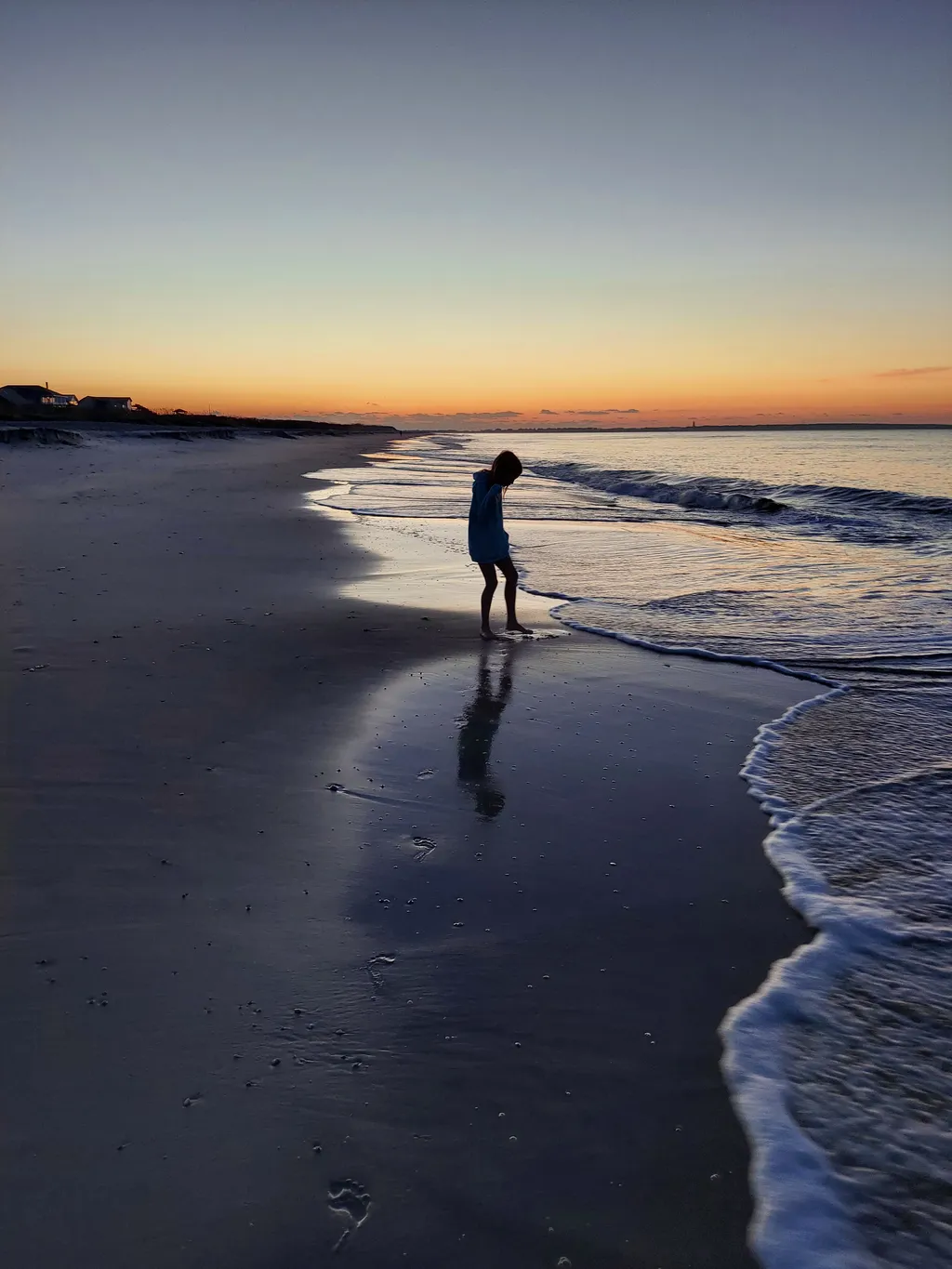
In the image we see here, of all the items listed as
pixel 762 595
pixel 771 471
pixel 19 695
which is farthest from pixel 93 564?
pixel 771 471

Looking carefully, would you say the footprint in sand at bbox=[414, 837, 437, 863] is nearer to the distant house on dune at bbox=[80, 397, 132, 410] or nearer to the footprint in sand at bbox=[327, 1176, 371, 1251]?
the footprint in sand at bbox=[327, 1176, 371, 1251]

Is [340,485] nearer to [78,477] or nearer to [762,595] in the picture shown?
[78,477]

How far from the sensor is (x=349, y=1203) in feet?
6.50

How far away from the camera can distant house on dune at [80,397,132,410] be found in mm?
108188

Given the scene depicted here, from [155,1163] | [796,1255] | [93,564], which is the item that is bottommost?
[796,1255]

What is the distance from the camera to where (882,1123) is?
2.34 meters

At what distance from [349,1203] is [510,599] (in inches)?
250

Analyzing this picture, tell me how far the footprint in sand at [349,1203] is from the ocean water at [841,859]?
38.4 inches

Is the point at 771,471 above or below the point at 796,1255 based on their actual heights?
above

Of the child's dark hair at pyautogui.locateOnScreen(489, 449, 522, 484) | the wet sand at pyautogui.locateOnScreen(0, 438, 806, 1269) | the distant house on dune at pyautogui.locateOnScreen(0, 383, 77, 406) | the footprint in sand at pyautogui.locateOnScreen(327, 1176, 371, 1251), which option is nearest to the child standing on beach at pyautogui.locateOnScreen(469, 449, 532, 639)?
the child's dark hair at pyautogui.locateOnScreen(489, 449, 522, 484)

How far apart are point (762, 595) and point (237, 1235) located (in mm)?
9268

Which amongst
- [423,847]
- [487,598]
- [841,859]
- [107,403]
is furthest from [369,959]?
[107,403]

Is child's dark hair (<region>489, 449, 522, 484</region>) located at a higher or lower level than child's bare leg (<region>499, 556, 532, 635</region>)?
higher

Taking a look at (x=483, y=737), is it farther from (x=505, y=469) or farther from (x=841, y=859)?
(x=505, y=469)
